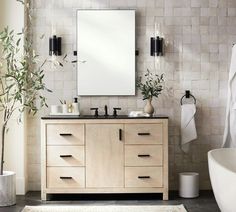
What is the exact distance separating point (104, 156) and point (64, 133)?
0.50 meters

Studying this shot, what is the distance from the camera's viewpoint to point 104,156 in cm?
557

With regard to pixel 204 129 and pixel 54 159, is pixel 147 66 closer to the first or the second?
pixel 204 129

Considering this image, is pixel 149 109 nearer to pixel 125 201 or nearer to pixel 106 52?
pixel 106 52

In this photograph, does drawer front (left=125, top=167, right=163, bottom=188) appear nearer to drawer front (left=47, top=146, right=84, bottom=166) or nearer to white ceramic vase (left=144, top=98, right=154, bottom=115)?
drawer front (left=47, top=146, right=84, bottom=166)

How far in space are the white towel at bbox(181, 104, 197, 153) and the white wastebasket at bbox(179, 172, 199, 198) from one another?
0.43 meters

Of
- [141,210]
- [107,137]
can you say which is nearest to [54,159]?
[107,137]

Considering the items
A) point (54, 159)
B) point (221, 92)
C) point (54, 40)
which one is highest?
point (54, 40)

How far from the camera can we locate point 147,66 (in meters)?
6.07

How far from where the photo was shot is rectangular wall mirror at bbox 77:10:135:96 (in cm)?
598

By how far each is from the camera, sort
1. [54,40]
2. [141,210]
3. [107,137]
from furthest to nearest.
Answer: [54,40], [107,137], [141,210]

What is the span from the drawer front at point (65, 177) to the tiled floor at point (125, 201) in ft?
0.57

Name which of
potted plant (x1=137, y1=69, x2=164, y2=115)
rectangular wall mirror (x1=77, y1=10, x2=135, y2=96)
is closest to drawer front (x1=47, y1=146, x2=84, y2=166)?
rectangular wall mirror (x1=77, y1=10, x2=135, y2=96)

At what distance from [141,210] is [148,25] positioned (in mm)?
2172

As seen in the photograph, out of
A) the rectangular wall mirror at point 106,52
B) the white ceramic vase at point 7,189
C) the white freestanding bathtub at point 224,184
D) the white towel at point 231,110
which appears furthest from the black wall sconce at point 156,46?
the white ceramic vase at point 7,189
